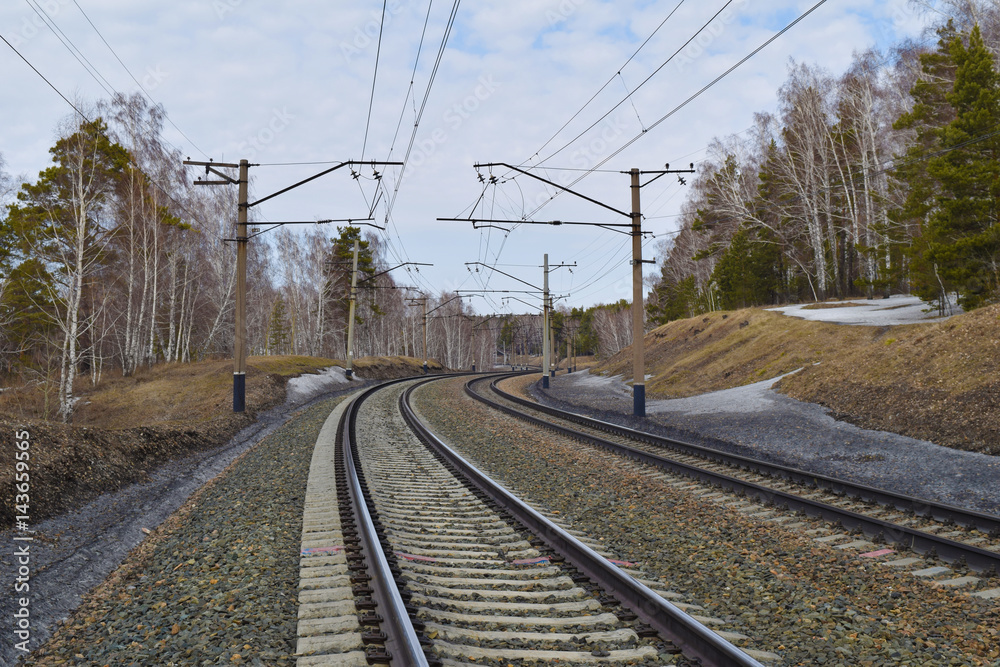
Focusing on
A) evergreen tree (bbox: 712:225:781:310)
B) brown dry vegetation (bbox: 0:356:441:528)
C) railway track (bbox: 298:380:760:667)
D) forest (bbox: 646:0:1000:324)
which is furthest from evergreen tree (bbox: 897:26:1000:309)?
brown dry vegetation (bbox: 0:356:441:528)

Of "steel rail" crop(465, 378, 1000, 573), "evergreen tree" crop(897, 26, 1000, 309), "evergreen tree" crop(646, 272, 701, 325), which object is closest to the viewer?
"steel rail" crop(465, 378, 1000, 573)

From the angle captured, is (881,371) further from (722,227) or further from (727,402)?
(722,227)

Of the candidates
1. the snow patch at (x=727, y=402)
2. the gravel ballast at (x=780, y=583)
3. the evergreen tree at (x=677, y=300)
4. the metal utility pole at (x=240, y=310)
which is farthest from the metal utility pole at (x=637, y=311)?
the evergreen tree at (x=677, y=300)

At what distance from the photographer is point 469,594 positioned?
4.93 meters

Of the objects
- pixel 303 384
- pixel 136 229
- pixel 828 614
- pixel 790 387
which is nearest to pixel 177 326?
pixel 136 229

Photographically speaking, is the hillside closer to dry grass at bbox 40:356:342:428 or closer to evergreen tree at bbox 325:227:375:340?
dry grass at bbox 40:356:342:428

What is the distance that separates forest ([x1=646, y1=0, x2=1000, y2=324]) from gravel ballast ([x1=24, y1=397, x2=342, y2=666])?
22.1 meters

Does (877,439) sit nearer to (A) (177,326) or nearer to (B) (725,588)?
(B) (725,588)

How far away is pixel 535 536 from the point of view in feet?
21.5

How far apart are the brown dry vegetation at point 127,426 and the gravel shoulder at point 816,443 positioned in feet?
36.9

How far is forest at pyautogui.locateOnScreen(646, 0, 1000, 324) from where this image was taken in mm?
20766

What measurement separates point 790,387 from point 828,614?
52.2 feet

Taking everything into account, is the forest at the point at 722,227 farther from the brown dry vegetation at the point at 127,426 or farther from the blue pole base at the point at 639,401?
the blue pole base at the point at 639,401

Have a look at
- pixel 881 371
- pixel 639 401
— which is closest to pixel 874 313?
pixel 881 371
